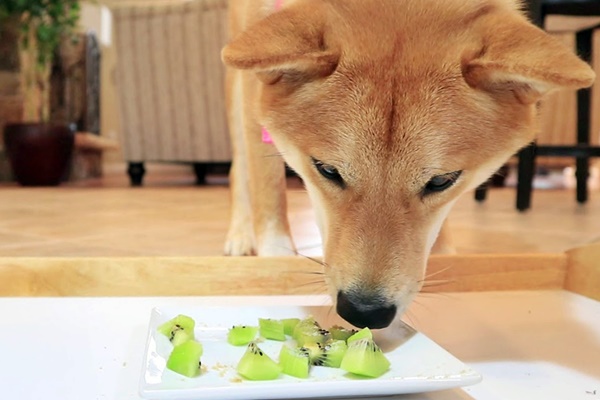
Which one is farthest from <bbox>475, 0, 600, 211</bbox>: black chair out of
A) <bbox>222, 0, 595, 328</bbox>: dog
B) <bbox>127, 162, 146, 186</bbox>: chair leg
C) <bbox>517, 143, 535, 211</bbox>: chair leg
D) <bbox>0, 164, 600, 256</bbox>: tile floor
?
<bbox>127, 162, 146, 186</bbox>: chair leg

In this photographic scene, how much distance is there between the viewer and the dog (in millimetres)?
1001

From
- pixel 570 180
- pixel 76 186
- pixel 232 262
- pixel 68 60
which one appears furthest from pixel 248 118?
pixel 570 180

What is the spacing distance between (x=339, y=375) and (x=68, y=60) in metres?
5.28

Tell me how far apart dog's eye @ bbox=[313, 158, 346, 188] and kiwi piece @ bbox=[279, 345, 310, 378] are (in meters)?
0.32

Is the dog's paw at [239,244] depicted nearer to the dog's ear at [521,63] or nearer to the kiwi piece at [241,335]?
the kiwi piece at [241,335]

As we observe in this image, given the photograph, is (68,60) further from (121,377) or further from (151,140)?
(121,377)

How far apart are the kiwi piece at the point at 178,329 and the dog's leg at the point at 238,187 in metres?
0.90

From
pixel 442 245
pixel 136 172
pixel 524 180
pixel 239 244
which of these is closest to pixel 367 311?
pixel 442 245

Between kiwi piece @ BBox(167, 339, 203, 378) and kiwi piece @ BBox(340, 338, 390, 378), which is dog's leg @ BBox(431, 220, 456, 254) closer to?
kiwi piece @ BBox(340, 338, 390, 378)

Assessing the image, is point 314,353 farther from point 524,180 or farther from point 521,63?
point 524,180

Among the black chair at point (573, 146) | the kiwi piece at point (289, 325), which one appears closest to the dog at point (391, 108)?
the kiwi piece at point (289, 325)

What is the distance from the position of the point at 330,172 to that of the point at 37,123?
396cm

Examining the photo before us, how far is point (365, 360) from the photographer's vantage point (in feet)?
2.87

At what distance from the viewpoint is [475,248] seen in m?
2.12
